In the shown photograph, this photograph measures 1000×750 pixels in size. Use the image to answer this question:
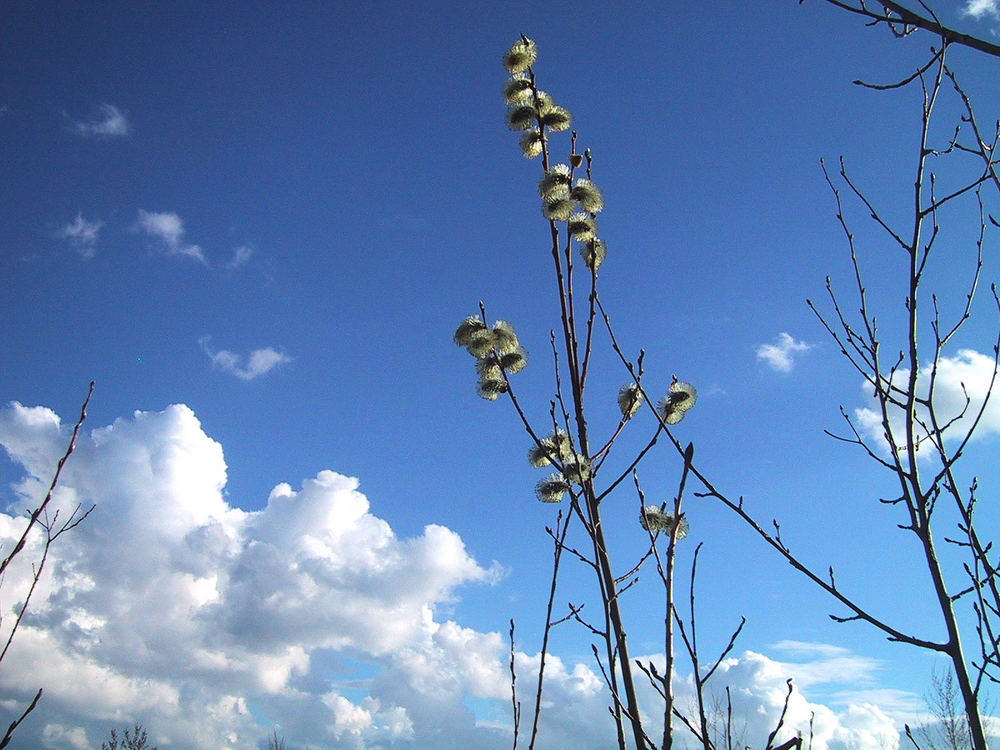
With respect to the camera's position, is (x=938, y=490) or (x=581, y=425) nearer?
(x=938, y=490)

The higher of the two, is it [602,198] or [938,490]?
[602,198]

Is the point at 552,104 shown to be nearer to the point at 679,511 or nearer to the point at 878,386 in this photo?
the point at 878,386

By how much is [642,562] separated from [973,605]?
0.88 m

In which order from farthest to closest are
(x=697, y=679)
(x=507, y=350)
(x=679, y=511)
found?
(x=507, y=350)
(x=697, y=679)
(x=679, y=511)

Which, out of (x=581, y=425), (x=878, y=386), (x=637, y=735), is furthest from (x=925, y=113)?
(x=637, y=735)

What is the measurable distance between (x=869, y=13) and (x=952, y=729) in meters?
19.4

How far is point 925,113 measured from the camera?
2.22 meters

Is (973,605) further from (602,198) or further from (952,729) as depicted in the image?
(952,729)

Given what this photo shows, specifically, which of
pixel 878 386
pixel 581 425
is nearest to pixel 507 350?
pixel 581 425

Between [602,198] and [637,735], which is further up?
[602,198]

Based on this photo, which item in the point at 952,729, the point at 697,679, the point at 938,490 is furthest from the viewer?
the point at 952,729

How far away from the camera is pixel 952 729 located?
1658 cm

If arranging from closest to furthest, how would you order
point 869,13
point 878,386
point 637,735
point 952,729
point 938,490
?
point 637,735
point 869,13
point 938,490
point 878,386
point 952,729

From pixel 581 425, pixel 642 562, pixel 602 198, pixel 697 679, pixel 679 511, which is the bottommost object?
pixel 697 679
